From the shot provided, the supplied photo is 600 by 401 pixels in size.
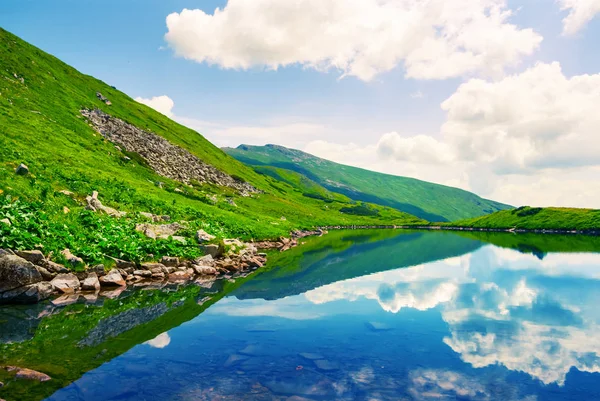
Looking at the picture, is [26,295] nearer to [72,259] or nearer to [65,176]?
[72,259]

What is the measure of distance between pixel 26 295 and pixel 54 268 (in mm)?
3334

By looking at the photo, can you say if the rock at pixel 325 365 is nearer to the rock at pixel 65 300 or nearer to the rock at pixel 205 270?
the rock at pixel 65 300

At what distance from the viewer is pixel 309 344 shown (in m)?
18.4

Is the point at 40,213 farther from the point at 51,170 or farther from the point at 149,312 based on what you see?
the point at 51,170

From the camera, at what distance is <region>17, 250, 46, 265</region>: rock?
2484 centimetres

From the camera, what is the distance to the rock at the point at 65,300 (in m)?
23.8

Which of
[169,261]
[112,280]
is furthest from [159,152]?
[112,280]

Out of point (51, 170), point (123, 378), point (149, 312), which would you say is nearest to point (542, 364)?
point (123, 378)

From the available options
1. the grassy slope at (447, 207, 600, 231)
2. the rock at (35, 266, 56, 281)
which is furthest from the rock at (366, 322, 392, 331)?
the grassy slope at (447, 207, 600, 231)

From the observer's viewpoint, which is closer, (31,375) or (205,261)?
(31,375)

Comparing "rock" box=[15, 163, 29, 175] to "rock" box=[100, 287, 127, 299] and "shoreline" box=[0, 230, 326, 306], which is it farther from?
"rock" box=[100, 287, 127, 299]

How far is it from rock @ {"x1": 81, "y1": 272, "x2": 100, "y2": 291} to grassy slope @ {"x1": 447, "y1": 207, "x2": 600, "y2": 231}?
564ft

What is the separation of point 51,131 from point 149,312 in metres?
65.9

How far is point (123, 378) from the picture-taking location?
13617mm
